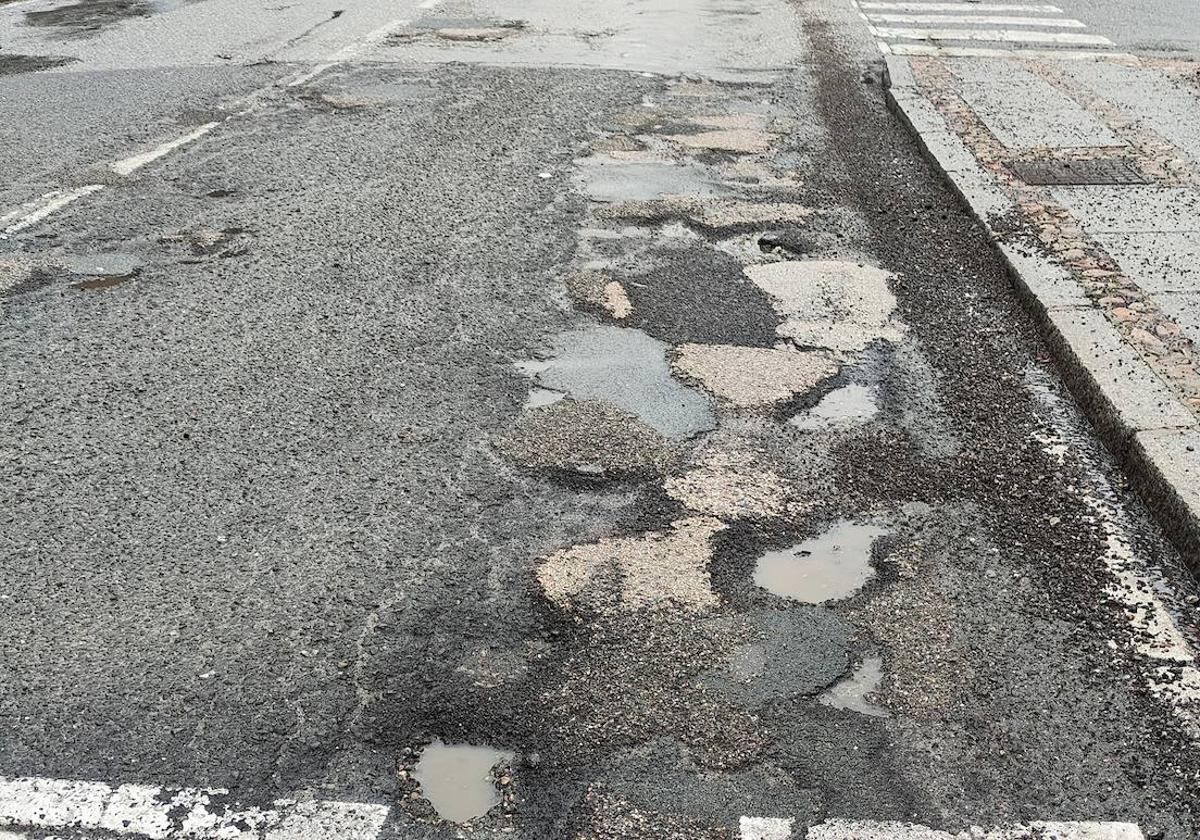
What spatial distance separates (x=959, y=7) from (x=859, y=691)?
1377 centimetres

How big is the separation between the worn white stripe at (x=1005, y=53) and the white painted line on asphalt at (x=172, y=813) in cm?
1086

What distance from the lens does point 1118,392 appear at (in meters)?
4.58

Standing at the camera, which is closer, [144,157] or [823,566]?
[823,566]

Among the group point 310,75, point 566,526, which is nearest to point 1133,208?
point 566,526

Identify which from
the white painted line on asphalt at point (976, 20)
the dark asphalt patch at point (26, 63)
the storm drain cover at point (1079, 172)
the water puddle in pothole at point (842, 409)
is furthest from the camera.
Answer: the white painted line on asphalt at point (976, 20)

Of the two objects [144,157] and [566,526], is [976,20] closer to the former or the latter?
[144,157]

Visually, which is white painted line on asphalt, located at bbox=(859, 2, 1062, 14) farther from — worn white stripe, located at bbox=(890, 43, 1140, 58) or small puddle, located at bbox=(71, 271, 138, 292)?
small puddle, located at bbox=(71, 271, 138, 292)

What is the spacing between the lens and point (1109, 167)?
781cm

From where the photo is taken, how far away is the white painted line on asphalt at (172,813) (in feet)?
8.71

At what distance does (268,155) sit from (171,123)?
132 cm

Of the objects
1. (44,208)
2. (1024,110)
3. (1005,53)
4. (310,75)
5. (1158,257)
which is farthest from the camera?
(1005,53)

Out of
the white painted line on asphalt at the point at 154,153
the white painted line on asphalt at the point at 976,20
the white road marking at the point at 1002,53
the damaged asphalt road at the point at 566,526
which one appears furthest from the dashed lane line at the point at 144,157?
the white painted line on asphalt at the point at 976,20

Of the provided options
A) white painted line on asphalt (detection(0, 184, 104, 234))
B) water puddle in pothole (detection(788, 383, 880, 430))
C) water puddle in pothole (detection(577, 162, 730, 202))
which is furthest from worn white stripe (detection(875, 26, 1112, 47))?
water puddle in pothole (detection(788, 383, 880, 430))

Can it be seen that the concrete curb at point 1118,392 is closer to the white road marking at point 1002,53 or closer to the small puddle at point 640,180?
the small puddle at point 640,180
